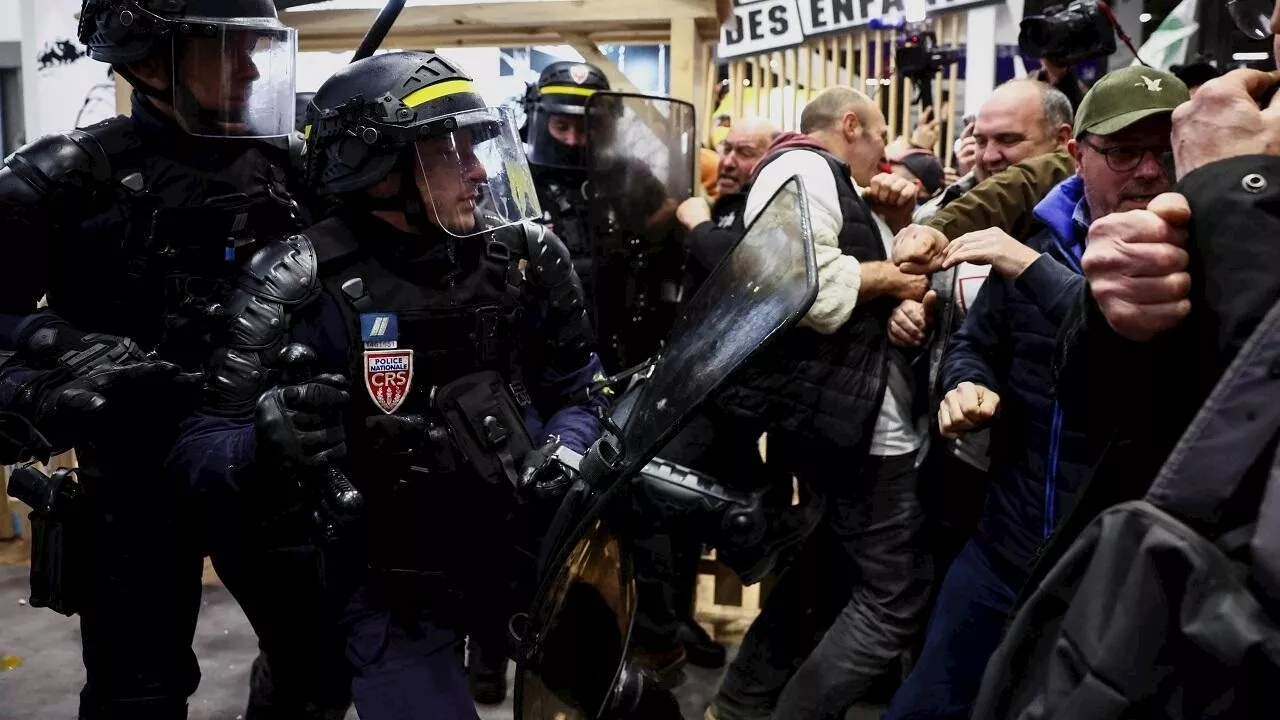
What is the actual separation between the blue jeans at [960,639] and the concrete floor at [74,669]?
1.09m

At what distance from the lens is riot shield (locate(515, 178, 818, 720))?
1.51 metres

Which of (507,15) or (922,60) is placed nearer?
(507,15)

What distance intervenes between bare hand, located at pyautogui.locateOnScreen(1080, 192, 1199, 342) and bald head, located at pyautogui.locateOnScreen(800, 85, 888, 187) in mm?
2310

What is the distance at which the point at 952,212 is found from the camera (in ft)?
9.37

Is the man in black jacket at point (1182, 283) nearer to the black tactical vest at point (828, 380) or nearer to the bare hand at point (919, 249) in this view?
the bare hand at point (919, 249)

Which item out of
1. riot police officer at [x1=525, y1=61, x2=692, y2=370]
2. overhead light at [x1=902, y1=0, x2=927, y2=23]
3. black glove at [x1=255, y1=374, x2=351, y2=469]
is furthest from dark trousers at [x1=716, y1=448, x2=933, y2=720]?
overhead light at [x1=902, y1=0, x2=927, y2=23]

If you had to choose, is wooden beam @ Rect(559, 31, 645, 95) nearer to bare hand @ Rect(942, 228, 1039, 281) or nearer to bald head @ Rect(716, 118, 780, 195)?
bald head @ Rect(716, 118, 780, 195)

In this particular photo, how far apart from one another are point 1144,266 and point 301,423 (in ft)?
4.63

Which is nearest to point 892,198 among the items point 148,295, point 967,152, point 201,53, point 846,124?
point 846,124

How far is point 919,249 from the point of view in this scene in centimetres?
253

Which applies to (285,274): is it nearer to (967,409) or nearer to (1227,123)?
(967,409)

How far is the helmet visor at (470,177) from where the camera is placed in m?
2.14

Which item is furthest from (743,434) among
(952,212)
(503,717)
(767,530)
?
(503,717)

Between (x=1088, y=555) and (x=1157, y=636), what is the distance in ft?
0.31
